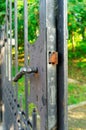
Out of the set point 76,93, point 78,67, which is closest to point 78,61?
point 78,67

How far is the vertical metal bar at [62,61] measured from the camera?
0.87m

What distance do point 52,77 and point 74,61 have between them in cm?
999

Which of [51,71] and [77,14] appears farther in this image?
[77,14]

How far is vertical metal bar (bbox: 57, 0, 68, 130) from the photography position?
874 millimetres

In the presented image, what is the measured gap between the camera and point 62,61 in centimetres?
88

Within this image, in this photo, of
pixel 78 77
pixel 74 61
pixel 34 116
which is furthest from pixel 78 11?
pixel 34 116

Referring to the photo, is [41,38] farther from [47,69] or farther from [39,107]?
[39,107]

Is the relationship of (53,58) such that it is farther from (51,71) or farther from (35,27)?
(35,27)

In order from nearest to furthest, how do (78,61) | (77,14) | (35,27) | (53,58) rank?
(53,58) → (35,27) → (77,14) → (78,61)

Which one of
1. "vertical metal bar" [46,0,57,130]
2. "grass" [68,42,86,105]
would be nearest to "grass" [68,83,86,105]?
"grass" [68,42,86,105]

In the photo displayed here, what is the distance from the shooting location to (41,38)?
0.95 meters

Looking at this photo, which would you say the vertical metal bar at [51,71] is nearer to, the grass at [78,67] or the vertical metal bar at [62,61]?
the vertical metal bar at [62,61]

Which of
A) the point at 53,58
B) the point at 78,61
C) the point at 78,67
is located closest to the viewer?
the point at 53,58

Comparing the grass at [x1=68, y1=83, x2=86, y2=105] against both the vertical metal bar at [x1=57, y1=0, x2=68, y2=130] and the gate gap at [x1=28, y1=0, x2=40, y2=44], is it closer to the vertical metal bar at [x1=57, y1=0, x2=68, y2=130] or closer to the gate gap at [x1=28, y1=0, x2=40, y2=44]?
the gate gap at [x1=28, y1=0, x2=40, y2=44]
